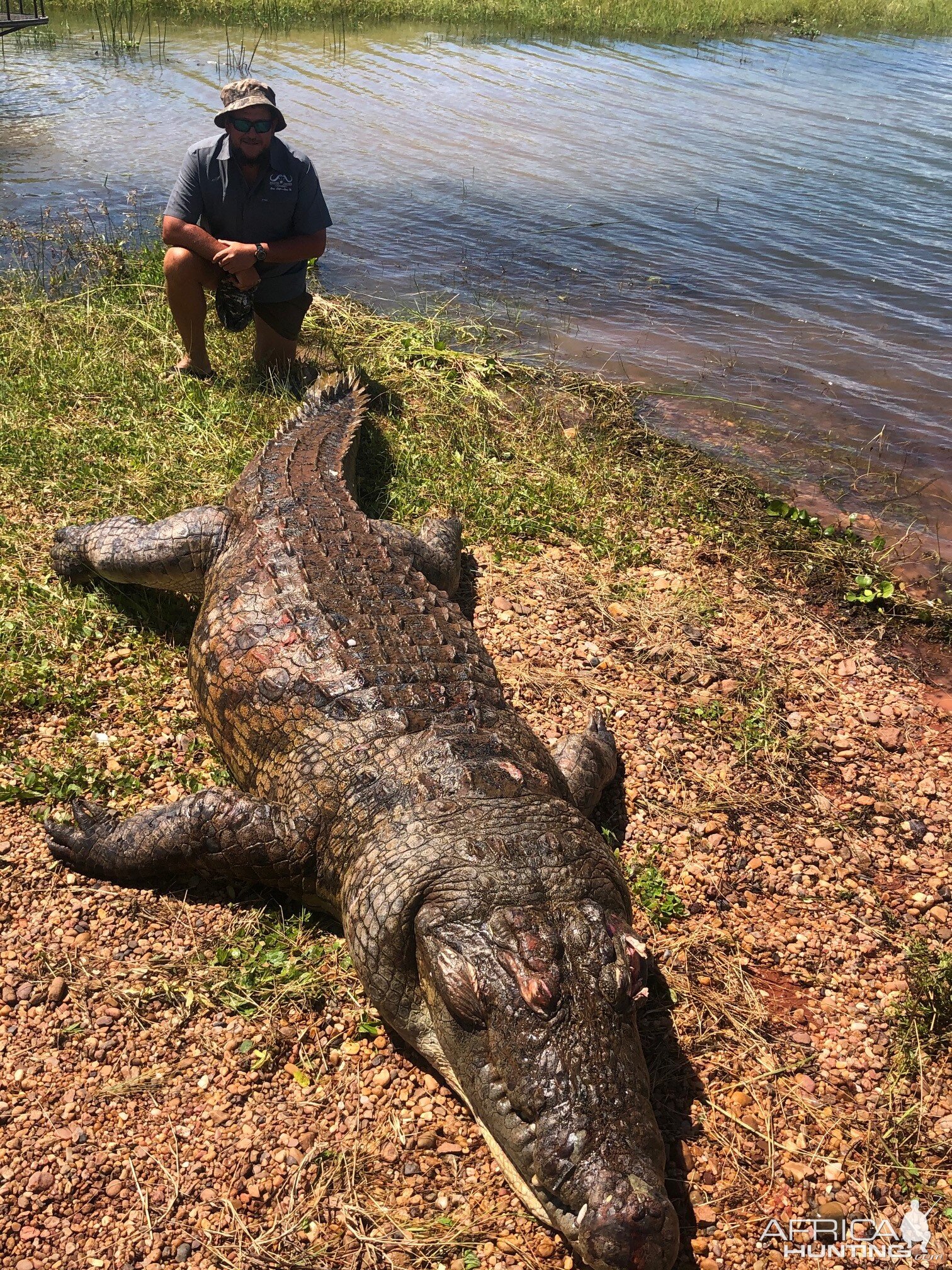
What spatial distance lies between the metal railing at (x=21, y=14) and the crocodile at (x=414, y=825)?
47.1ft

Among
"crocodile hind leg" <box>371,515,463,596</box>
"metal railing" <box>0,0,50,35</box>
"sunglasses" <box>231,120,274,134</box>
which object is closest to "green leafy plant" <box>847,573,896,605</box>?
"crocodile hind leg" <box>371,515,463,596</box>

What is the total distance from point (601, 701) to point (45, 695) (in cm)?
238

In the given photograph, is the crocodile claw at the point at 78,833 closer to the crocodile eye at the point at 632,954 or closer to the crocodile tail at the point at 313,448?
the crocodile tail at the point at 313,448

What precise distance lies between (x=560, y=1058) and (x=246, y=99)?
5.63 meters

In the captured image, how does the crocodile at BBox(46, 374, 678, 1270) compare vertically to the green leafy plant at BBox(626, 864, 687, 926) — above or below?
above

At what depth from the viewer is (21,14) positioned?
16.4 meters

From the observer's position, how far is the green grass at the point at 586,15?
60.1 ft

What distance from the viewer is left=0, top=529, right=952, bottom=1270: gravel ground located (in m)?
2.49

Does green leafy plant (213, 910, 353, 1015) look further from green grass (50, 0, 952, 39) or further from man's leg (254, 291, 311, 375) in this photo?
green grass (50, 0, 952, 39)

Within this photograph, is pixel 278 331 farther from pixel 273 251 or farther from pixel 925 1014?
pixel 925 1014

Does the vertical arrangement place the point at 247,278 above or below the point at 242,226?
below

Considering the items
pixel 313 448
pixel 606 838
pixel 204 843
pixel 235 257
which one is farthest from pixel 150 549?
pixel 235 257

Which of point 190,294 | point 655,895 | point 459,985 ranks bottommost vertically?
point 655,895

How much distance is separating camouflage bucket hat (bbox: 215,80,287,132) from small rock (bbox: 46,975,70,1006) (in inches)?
191
